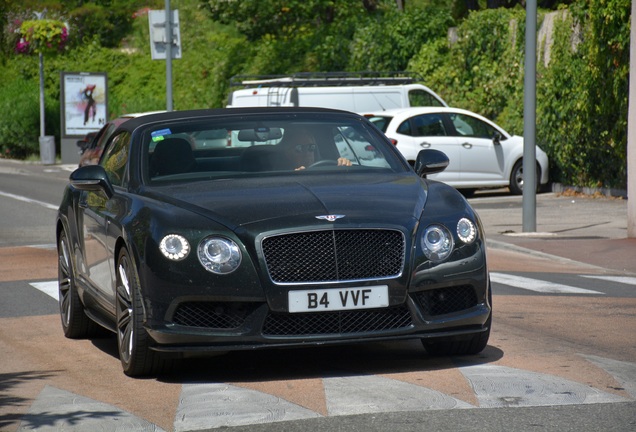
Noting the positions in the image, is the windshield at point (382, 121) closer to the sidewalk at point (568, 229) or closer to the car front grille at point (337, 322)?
the sidewalk at point (568, 229)

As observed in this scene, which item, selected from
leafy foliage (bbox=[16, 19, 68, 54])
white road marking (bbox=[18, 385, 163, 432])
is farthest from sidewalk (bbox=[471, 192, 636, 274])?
leafy foliage (bbox=[16, 19, 68, 54])

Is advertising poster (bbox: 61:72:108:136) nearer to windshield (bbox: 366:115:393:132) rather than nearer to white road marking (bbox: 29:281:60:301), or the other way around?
windshield (bbox: 366:115:393:132)

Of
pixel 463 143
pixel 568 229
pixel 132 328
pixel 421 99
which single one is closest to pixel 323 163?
pixel 132 328

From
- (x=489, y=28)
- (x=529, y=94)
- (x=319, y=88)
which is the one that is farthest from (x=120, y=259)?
(x=489, y=28)

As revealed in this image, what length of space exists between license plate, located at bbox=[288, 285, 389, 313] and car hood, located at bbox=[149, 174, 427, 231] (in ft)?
1.15

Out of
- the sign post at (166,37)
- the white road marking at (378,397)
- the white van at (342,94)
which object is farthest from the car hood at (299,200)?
the sign post at (166,37)

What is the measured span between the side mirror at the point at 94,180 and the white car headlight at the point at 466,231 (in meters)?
2.23

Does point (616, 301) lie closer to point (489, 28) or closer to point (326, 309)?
point (326, 309)

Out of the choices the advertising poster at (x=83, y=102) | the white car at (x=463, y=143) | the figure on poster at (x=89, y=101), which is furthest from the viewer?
the figure on poster at (x=89, y=101)

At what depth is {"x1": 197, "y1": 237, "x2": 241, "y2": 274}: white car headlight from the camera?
6996 millimetres

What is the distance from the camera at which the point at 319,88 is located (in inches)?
1016

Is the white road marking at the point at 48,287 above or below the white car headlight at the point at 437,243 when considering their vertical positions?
below

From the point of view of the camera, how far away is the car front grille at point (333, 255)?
7.03 meters

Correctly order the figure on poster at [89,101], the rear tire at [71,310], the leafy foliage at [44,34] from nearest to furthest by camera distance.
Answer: the rear tire at [71,310] < the figure on poster at [89,101] < the leafy foliage at [44,34]
